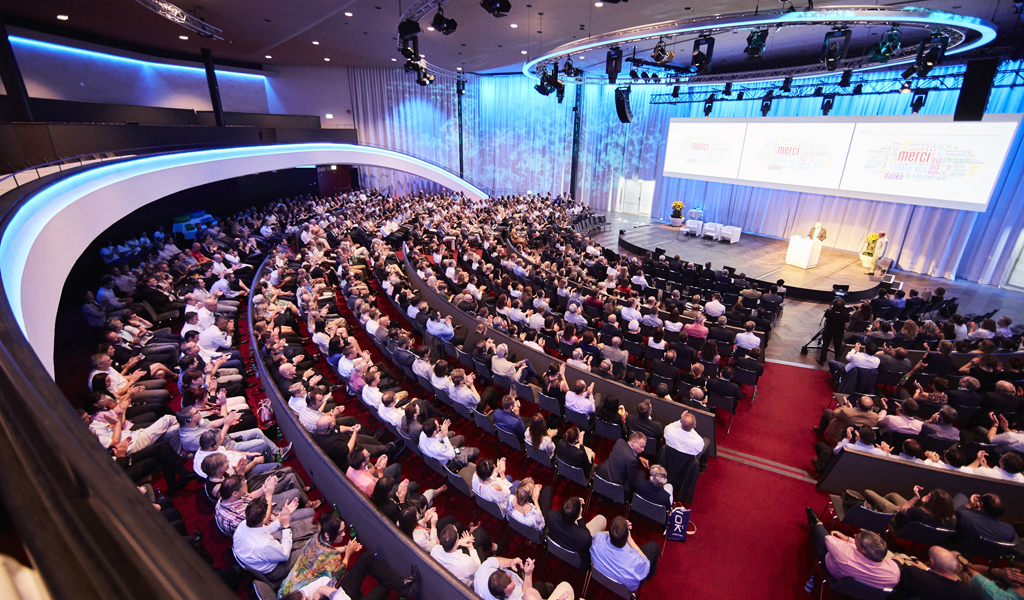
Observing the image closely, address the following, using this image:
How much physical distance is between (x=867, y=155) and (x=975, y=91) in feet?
8.15

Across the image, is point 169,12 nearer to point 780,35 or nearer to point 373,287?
point 373,287

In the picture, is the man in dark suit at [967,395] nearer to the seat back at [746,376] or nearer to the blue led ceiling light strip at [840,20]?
the seat back at [746,376]

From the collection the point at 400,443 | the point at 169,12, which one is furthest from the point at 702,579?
the point at 169,12

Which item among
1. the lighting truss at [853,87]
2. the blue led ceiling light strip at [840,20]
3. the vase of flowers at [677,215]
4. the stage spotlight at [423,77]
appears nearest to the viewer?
the blue led ceiling light strip at [840,20]

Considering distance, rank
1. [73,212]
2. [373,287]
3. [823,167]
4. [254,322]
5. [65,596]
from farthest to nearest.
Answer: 1. [823,167]
2. [373,287]
3. [254,322]
4. [73,212]
5. [65,596]

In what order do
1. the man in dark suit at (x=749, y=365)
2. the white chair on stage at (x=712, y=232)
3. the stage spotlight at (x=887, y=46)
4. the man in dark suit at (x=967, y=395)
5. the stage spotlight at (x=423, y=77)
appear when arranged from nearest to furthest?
1. the man in dark suit at (x=967, y=395)
2. the man in dark suit at (x=749, y=365)
3. the stage spotlight at (x=887, y=46)
4. the stage spotlight at (x=423, y=77)
5. the white chair on stage at (x=712, y=232)

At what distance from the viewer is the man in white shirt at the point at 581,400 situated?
5.12 m

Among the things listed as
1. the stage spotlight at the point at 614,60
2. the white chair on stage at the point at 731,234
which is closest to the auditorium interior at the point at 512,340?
the white chair on stage at the point at 731,234

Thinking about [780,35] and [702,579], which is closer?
[702,579]

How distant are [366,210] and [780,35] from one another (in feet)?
49.4

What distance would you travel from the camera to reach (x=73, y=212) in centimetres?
597

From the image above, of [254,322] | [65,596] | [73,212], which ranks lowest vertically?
[254,322]

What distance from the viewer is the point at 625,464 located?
4.21 m

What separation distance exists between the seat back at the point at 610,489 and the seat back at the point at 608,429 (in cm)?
78
